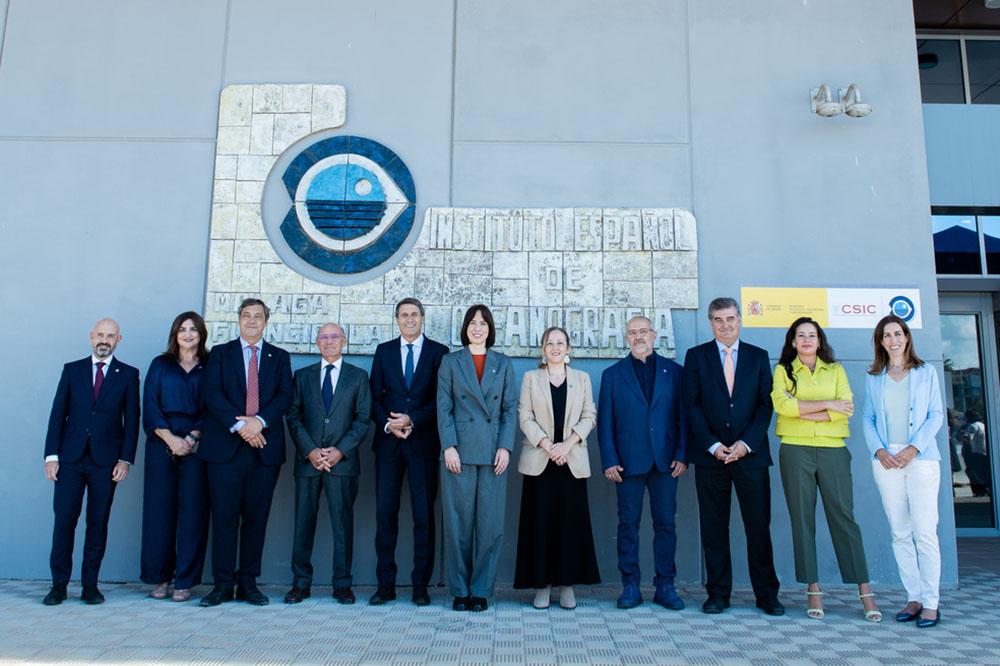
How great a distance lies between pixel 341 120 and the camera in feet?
18.2

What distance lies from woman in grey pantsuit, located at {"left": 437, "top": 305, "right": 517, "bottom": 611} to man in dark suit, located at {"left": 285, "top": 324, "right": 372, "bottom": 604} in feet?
1.96

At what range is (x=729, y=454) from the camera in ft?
14.3

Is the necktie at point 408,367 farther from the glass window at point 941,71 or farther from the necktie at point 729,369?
the glass window at point 941,71

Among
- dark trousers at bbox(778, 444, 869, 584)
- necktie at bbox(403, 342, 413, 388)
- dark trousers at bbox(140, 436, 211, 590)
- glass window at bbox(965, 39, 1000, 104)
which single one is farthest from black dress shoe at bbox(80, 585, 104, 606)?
glass window at bbox(965, 39, 1000, 104)

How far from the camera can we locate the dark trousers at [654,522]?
4.45 metres

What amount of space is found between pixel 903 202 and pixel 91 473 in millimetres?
5673

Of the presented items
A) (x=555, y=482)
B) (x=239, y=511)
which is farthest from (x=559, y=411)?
(x=239, y=511)

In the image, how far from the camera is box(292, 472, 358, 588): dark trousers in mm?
4609

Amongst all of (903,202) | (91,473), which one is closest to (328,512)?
(91,473)

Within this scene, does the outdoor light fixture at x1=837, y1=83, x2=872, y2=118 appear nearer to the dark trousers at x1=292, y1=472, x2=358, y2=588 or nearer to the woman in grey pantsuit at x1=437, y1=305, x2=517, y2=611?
the woman in grey pantsuit at x1=437, y1=305, x2=517, y2=611

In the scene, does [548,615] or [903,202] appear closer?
[548,615]

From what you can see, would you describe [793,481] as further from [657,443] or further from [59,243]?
[59,243]

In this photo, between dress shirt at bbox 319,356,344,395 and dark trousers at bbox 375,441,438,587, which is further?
dress shirt at bbox 319,356,344,395

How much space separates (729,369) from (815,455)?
675 millimetres
